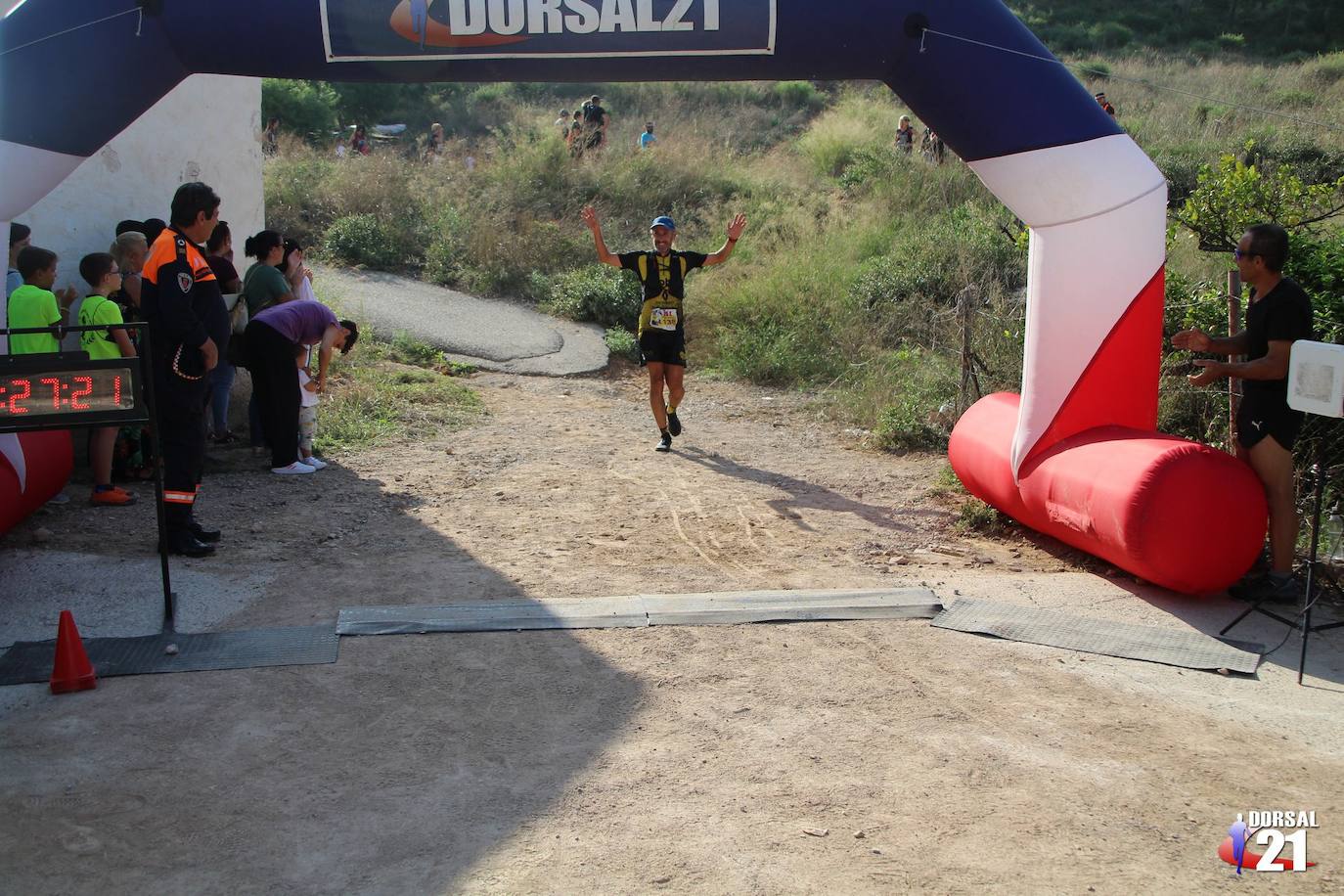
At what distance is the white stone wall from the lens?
821 cm

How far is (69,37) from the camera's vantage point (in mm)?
6012

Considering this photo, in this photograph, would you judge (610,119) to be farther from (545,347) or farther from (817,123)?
(545,347)

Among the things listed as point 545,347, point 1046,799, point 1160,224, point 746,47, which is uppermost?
point 746,47

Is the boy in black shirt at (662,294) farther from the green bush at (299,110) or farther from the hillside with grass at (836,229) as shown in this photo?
the green bush at (299,110)

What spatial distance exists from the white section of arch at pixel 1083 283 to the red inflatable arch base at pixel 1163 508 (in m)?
0.44

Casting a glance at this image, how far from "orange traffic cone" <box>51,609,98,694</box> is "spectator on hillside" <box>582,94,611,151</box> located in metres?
15.0

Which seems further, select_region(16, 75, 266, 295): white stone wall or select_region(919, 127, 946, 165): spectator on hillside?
select_region(919, 127, 946, 165): spectator on hillside

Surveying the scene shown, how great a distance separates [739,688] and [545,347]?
29.4 feet

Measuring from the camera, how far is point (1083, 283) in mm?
6375

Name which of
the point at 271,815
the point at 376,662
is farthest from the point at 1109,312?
the point at 271,815

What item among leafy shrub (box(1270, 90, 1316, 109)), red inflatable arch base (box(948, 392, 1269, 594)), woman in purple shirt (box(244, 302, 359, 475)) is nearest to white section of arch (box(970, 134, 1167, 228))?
red inflatable arch base (box(948, 392, 1269, 594))

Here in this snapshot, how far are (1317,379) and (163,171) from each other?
8271 millimetres

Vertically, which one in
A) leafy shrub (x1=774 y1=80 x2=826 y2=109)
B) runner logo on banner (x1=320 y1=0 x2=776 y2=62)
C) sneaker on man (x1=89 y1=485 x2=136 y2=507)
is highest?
leafy shrub (x1=774 y1=80 x2=826 y2=109)

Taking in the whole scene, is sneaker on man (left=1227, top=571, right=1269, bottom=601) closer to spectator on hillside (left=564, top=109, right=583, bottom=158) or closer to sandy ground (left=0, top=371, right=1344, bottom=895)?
sandy ground (left=0, top=371, right=1344, bottom=895)
